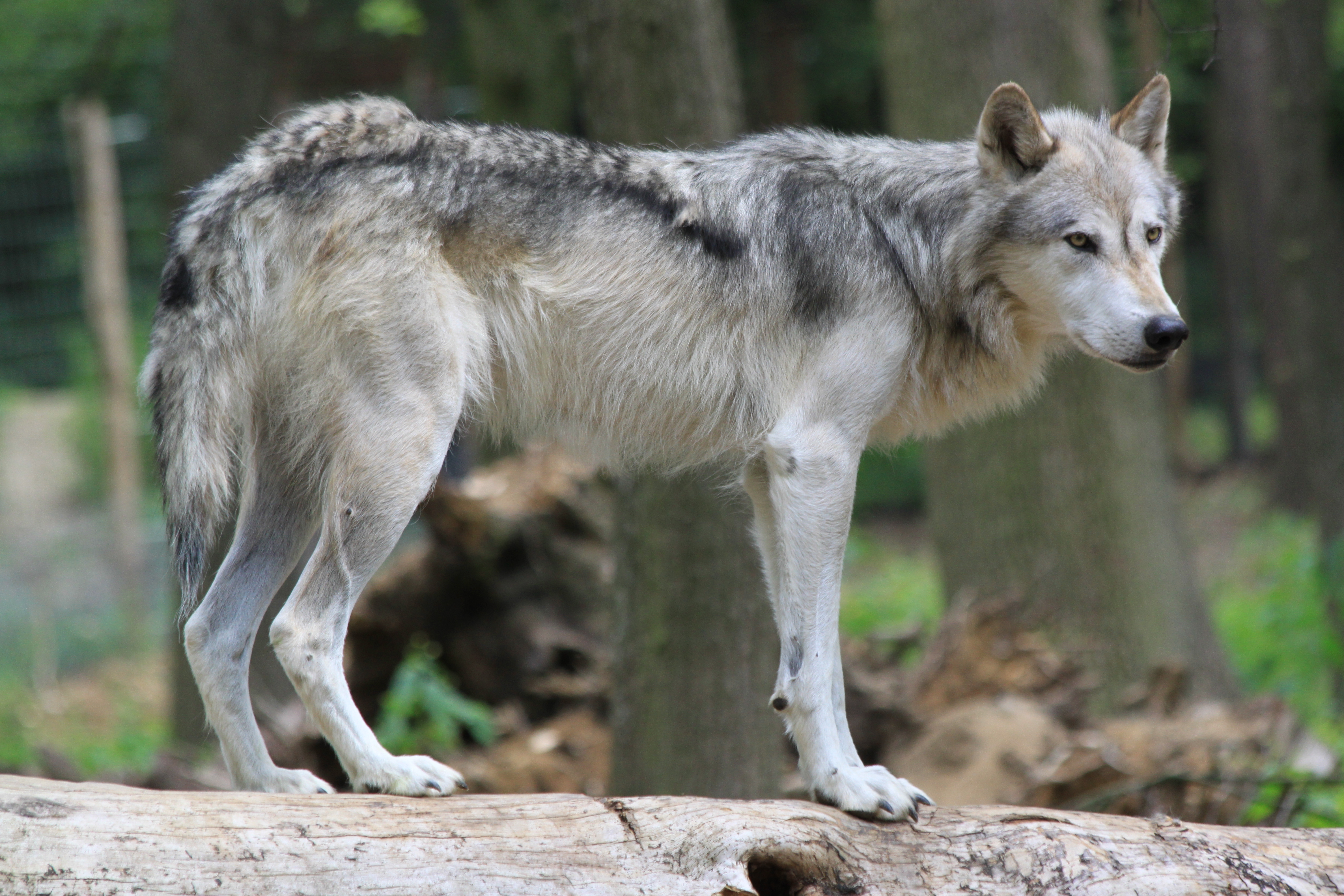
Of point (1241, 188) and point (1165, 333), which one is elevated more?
point (1241, 188)

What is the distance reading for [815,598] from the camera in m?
3.43

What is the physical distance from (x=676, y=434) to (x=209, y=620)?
1521 mm

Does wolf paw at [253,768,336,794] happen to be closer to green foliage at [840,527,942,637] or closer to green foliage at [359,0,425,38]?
green foliage at [840,527,942,637]

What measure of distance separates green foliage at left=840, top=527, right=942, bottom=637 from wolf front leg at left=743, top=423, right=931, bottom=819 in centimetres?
396

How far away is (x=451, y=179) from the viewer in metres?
3.43

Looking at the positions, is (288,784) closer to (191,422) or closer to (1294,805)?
(191,422)

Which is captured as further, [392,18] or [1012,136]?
[392,18]

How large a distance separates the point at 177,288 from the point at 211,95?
17.9 ft

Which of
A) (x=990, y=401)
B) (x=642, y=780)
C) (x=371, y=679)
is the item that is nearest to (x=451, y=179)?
(x=990, y=401)

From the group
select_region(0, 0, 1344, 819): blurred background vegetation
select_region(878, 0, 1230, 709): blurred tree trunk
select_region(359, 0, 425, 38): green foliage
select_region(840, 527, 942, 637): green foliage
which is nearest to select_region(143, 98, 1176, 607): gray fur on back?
select_region(0, 0, 1344, 819): blurred background vegetation

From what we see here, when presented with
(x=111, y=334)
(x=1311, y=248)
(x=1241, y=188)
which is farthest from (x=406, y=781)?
(x=1241, y=188)

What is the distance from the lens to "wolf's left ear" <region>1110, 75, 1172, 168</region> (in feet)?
12.5

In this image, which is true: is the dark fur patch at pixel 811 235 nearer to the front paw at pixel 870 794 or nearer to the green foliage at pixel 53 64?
the front paw at pixel 870 794

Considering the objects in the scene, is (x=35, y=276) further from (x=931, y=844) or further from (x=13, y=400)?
(x=931, y=844)
